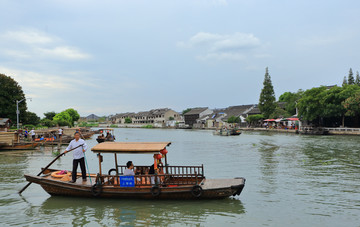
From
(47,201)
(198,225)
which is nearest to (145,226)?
(198,225)

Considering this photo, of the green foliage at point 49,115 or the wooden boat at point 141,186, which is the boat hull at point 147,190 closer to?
the wooden boat at point 141,186

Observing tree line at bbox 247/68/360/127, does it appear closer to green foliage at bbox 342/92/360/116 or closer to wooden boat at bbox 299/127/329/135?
green foliage at bbox 342/92/360/116

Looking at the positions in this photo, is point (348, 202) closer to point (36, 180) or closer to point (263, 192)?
point (263, 192)

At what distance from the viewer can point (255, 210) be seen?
977cm

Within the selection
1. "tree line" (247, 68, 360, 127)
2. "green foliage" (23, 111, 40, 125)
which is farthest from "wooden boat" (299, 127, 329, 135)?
"green foliage" (23, 111, 40, 125)

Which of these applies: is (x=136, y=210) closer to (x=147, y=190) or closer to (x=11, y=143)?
(x=147, y=190)

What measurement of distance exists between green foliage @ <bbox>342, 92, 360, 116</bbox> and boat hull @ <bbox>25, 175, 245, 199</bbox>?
36980 mm

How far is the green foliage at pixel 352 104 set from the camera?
39781 millimetres

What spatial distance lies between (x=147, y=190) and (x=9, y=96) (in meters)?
48.1

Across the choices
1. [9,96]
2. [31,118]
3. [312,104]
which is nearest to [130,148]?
[312,104]

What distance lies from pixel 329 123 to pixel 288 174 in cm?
4085

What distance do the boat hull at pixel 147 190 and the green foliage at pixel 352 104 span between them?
1456 inches

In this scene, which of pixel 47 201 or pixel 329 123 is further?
pixel 329 123

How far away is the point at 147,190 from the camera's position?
10109 mm
